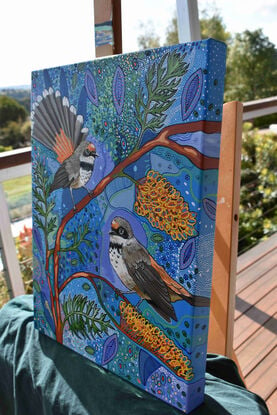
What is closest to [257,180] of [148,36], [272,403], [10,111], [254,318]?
[254,318]

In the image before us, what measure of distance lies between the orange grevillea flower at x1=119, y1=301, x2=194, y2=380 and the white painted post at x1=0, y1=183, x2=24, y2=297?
105 centimetres

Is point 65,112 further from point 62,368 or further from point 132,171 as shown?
point 62,368

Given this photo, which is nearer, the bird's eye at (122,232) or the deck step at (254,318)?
the bird's eye at (122,232)

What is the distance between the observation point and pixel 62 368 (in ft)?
3.26

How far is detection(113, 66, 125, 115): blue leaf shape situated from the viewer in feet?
2.61

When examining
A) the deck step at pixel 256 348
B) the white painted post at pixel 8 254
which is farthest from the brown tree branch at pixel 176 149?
the deck step at pixel 256 348

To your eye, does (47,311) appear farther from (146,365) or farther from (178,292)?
(178,292)

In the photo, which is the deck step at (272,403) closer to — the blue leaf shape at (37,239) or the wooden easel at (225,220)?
the wooden easel at (225,220)

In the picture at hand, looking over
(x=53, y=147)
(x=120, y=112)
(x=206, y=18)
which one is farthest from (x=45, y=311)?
(x=206, y=18)

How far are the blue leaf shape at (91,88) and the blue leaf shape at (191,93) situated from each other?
0.24 m

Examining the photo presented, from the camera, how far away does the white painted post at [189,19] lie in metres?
1.89

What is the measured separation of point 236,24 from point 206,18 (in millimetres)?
1038

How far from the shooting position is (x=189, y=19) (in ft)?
6.18

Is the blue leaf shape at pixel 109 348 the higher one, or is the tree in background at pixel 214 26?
the tree in background at pixel 214 26
